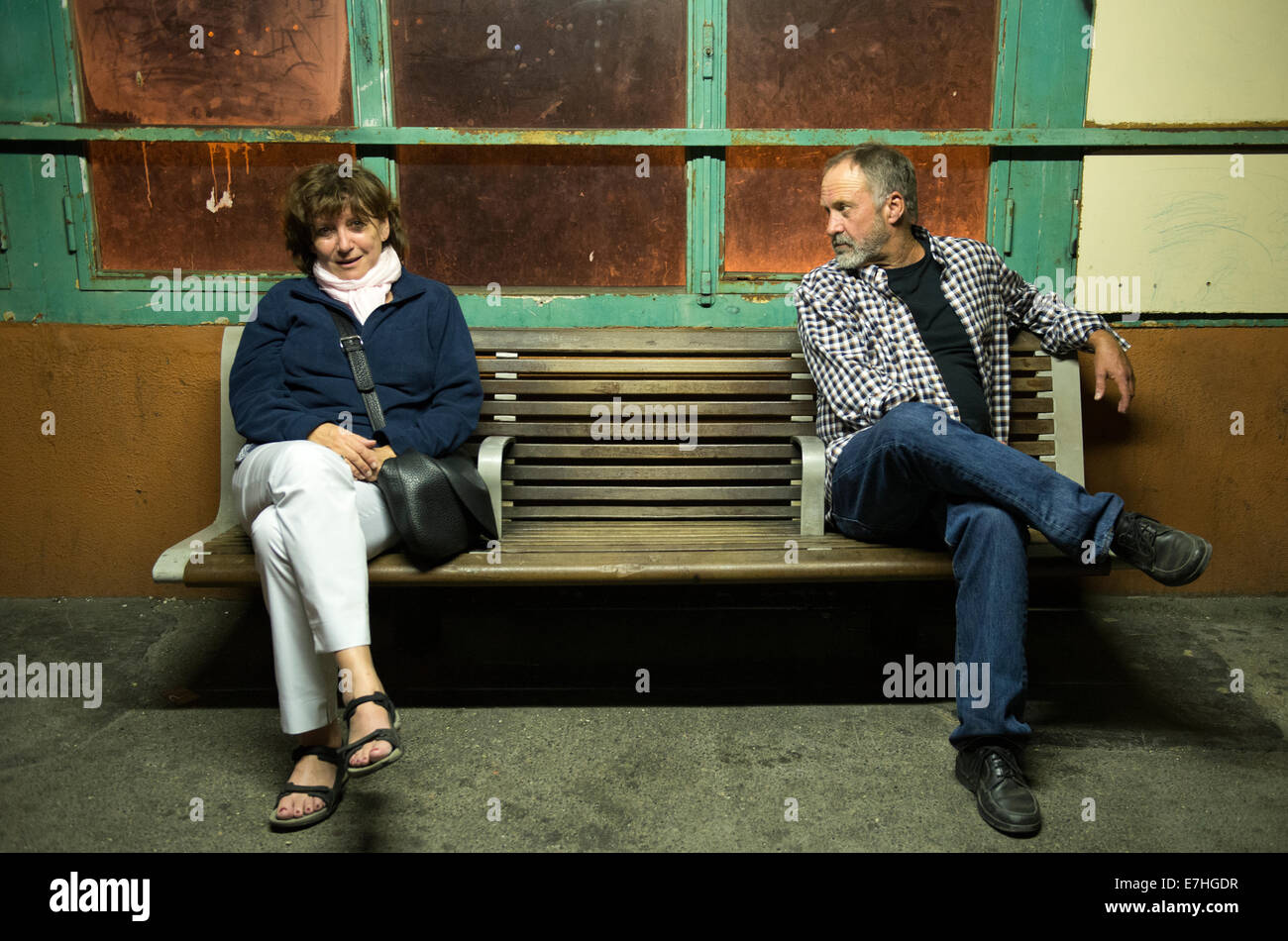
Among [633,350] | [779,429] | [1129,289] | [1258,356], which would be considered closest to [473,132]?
[633,350]

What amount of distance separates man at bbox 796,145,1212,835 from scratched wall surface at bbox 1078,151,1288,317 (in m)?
0.60

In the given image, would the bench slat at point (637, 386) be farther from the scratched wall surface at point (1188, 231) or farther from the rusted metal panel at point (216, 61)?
the scratched wall surface at point (1188, 231)

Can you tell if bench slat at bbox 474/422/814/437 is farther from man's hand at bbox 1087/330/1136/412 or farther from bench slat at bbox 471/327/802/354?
man's hand at bbox 1087/330/1136/412

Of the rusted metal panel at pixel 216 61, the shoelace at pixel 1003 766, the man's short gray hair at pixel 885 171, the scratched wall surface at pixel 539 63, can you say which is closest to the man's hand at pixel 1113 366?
the man's short gray hair at pixel 885 171

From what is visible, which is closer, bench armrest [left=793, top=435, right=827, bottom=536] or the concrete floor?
the concrete floor

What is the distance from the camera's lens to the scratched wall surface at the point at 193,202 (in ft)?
11.7

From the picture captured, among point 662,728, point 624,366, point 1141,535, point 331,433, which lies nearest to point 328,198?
point 331,433

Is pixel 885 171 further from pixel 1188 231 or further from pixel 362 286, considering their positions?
pixel 362 286

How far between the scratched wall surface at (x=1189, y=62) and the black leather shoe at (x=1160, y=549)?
6.60ft

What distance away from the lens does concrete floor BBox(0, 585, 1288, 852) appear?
2295 mm

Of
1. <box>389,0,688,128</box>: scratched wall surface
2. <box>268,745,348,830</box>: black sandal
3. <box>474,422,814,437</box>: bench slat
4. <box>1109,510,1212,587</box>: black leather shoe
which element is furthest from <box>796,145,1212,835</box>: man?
<box>268,745,348,830</box>: black sandal

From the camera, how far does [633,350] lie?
3.28m

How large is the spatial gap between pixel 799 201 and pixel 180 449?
272 centimetres

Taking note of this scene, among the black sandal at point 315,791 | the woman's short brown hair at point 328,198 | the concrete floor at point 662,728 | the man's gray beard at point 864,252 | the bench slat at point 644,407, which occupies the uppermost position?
the woman's short brown hair at point 328,198
